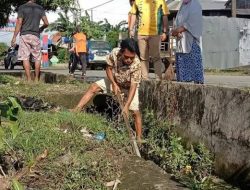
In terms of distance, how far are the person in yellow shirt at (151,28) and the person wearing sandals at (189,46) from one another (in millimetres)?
908

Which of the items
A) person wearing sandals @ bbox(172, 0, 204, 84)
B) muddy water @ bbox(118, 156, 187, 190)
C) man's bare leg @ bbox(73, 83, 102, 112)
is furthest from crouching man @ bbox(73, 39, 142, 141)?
muddy water @ bbox(118, 156, 187, 190)

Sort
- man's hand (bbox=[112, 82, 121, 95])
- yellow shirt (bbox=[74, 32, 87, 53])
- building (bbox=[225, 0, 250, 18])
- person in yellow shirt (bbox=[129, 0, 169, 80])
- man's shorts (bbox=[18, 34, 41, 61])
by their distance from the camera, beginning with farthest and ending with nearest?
building (bbox=[225, 0, 250, 18])
yellow shirt (bbox=[74, 32, 87, 53])
man's shorts (bbox=[18, 34, 41, 61])
person in yellow shirt (bbox=[129, 0, 169, 80])
man's hand (bbox=[112, 82, 121, 95])

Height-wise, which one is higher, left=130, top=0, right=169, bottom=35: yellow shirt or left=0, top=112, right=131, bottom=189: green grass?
left=130, top=0, right=169, bottom=35: yellow shirt

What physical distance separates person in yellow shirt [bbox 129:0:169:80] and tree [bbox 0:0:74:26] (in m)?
4.89

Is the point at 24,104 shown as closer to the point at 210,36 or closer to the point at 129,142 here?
the point at 129,142

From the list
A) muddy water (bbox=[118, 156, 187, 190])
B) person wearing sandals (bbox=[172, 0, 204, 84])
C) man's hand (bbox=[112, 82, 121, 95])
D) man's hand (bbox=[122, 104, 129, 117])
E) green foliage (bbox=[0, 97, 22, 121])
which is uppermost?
person wearing sandals (bbox=[172, 0, 204, 84])

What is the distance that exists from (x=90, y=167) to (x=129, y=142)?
3.95 ft

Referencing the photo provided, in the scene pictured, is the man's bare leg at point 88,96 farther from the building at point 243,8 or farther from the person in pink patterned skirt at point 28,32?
the building at point 243,8

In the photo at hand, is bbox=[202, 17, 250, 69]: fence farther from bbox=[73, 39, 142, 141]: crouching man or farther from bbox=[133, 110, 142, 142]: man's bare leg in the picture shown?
bbox=[133, 110, 142, 142]: man's bare leg

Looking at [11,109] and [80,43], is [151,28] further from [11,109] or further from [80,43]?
[80,43]

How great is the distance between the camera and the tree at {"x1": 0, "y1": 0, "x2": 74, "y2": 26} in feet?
41.0

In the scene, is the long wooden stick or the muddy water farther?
the long wooden stick

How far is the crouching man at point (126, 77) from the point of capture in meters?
6.28

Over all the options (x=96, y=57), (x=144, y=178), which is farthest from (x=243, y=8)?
(x=144, y=178)
